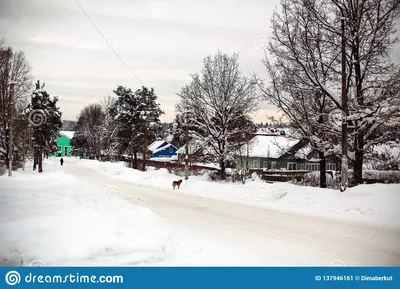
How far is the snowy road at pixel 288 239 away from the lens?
4.00m

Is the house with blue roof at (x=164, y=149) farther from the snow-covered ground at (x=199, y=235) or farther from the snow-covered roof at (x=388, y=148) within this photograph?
the snow-covered ground at (x=199, y=235)

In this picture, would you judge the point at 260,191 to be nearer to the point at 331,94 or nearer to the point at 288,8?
the point at 331,94

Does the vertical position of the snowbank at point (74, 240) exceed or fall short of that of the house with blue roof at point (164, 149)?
it falls short

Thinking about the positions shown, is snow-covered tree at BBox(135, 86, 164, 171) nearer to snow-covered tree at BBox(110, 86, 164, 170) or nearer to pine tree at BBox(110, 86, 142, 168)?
snow-covered tree at BBox(110, 86, 164, 170)

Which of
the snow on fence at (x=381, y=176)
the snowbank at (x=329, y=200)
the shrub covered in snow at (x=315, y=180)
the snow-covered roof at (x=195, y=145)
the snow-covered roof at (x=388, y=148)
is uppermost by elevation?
the snow-covered roof at (x=195, y=145)

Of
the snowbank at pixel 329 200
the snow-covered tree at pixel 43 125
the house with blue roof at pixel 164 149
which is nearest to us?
the snowbank at pixel 329 200

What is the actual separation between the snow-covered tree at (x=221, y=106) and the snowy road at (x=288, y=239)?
8.65m

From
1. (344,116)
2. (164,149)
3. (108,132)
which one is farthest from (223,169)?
(164,149)

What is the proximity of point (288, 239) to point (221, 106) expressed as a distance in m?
11.2

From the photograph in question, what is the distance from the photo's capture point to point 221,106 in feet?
51.2

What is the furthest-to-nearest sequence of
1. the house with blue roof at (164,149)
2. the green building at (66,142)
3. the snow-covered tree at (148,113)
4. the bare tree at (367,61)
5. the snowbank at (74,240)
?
A: the house with blue roof at (164,149)
the green building at (66,142)
the snow-covered tree at (148,113)
the bare tree at (367,61)
the snowbank at (74,240)

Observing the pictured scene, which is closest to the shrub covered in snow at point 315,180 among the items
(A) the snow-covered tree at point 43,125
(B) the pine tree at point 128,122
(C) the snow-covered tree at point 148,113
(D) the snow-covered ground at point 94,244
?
(D) the snow-covered ground at point 94,244

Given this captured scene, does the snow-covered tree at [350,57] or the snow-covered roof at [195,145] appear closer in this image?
the snow-covered tree at [350,57]

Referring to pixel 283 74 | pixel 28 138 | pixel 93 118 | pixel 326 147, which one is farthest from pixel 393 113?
pixel 93 118
